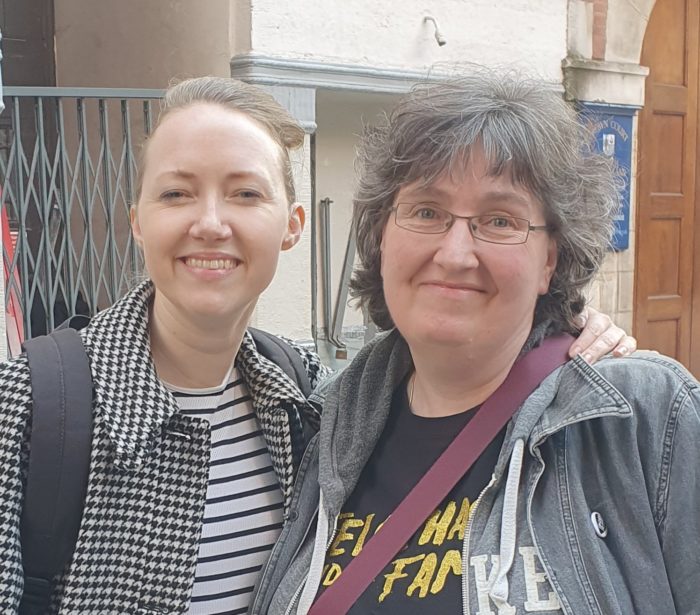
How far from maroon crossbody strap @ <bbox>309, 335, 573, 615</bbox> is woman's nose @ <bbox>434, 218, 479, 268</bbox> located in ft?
0.82

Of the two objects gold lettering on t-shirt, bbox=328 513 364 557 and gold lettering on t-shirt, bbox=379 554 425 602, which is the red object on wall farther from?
gold lettering on t-shirt, bbox=379 554 425 602

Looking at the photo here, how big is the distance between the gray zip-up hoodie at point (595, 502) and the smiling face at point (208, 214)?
2.01 ft

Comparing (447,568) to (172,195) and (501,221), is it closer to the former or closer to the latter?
(501,221)

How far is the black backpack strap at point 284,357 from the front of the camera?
7.45ft

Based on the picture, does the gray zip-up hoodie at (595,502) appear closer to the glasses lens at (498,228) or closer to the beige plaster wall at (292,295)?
the glasses lens at (498,228)

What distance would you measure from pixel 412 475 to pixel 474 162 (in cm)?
61

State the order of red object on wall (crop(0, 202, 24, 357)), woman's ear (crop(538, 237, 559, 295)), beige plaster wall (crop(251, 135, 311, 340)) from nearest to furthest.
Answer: woman's ear (crop(538, 237, 559, 295)), red object on wall (crop(0, 202, 24, 357)), beige plaster wall (crop(251, 135, 311, 340))

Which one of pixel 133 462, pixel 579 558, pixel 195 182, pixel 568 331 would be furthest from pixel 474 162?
pixel 133 462

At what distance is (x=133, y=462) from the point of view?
5.81ft

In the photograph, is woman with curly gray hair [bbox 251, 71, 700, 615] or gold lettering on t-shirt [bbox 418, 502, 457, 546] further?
gold lettering on t-shirt [bbox 418, 502, 457, 546]

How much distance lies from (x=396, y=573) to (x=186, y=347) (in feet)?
2.10

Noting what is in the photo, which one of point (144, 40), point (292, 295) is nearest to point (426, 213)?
point (292, 295)

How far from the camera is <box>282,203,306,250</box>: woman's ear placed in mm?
2213

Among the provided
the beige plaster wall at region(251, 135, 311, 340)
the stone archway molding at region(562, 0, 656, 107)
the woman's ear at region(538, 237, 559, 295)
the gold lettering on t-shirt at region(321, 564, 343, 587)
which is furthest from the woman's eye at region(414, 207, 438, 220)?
the stone archway molding at region(562, 0, 656, 107)
